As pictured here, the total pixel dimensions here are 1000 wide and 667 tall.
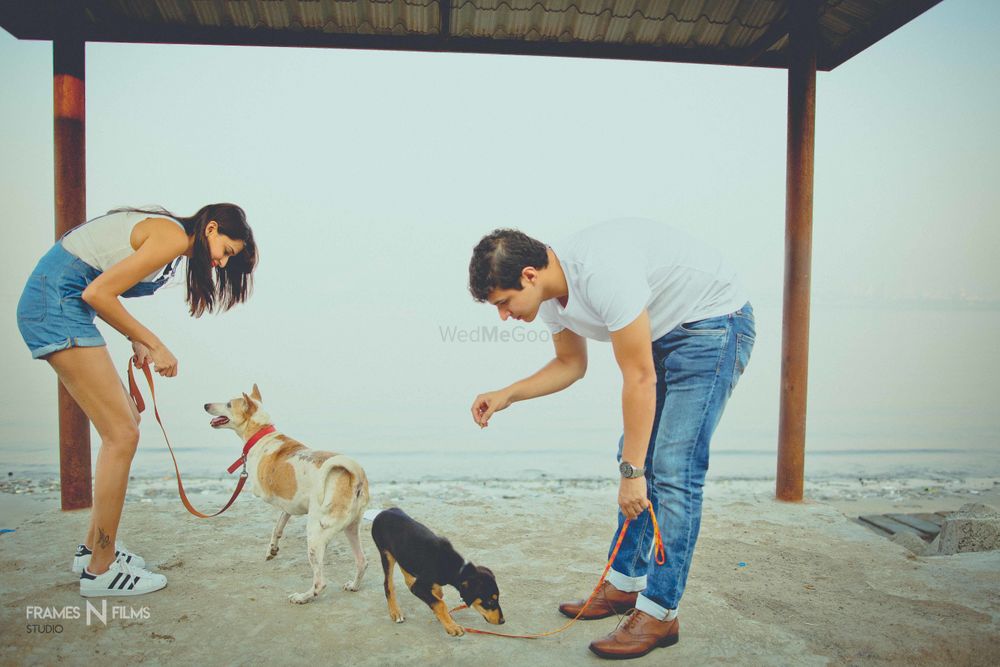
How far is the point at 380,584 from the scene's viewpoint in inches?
132

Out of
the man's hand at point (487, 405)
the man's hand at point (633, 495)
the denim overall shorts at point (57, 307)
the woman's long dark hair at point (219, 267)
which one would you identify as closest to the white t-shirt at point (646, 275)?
the man's hand at point (487, 405)

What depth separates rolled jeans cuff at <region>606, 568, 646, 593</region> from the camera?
9.88 feet

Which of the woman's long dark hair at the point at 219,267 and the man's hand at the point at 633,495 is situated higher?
the woman's long dark hair at the point at 219,267

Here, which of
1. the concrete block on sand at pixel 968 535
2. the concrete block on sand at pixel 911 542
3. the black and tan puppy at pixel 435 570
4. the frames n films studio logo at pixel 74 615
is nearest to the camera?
the black and tan puppy at pixel 435 570

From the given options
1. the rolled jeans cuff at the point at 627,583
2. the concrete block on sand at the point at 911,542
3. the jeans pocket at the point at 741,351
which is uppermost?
the jeans pocket at the point at 741,351

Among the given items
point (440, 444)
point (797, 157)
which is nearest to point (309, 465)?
point (797, 157)

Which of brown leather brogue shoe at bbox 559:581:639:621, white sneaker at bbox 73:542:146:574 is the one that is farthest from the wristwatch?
white sneaker at bbox 73:542:146:574

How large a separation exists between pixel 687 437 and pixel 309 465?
1.58m

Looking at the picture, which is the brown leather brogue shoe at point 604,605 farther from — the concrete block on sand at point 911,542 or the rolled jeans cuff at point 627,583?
the concrete block on sand at point 911,542

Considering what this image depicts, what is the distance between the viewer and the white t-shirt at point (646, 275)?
240cm

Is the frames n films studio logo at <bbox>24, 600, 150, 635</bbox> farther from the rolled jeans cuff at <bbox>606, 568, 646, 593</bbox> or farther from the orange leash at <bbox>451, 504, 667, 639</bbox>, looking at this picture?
the rolled jeans cuff at <bbox>606, 568, 646, 593</bbox>

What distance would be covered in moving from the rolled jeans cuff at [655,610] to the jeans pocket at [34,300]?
8.53 feet

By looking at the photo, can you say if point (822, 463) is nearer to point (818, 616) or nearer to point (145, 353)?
point (818, 616)

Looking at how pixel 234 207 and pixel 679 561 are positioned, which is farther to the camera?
pixel 234 207
